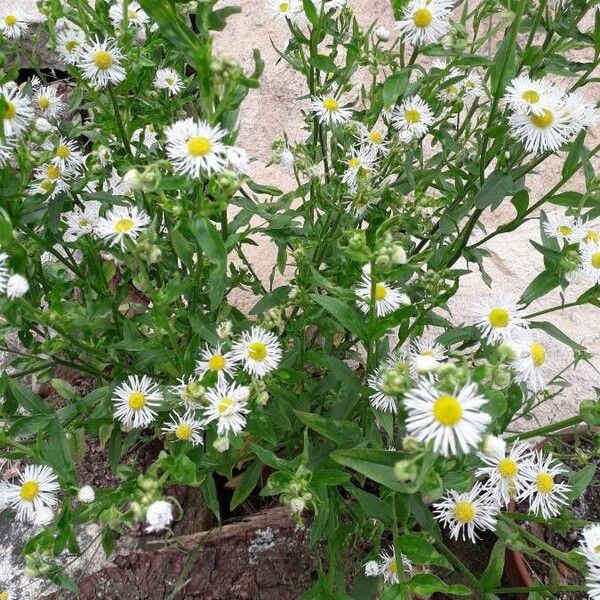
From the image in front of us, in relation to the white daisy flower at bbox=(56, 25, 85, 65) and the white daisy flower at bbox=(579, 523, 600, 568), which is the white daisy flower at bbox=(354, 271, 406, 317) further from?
the white daisy flower at bbox=(56, 25, 85, 65)

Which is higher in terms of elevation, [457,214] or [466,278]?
[466,278]

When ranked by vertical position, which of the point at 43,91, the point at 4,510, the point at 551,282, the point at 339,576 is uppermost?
the point at 43,91

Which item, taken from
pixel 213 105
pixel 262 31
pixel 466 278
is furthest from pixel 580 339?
pixel 262 31

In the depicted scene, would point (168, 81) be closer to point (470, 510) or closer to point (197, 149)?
point (197, 149)

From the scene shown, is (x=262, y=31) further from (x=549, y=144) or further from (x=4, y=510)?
(x=4, y=510)

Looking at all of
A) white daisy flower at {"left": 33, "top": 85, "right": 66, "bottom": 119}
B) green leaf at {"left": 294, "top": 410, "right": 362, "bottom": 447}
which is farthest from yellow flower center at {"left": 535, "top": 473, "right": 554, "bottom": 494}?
white daisy flower at {"left": 33, "top": 85, "right": 66, "bottom": 119}

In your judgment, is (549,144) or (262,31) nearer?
(549,144)
